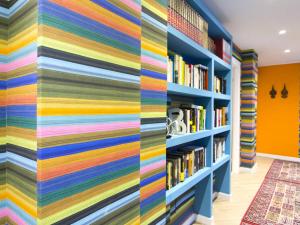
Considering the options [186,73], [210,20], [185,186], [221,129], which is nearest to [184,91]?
[186,73]

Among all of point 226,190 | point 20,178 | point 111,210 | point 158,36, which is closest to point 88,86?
point 20,178

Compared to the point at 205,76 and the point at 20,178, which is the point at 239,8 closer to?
the point at 205,76

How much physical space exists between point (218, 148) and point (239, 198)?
3.23ft

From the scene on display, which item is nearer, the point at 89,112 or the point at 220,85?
the point at 89,112

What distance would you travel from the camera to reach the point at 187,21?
186 centimetres

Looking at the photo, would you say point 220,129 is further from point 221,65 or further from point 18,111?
point 18,111

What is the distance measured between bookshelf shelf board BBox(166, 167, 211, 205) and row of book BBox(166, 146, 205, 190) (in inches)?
1.2

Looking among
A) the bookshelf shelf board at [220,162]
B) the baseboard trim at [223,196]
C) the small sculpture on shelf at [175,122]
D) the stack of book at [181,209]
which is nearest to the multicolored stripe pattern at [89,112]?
the small sculpture on shelf at [175,122]

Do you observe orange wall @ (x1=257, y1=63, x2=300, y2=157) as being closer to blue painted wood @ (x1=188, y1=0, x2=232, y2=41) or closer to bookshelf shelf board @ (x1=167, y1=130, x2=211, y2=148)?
blue painted wood @ (x1=188, y1=0, x2=232, y2=41)

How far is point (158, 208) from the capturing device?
1.39 meters

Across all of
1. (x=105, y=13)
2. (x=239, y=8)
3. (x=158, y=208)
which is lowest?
(x=158, y=208)

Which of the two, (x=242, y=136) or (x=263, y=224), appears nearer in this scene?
(x=263, y=224)

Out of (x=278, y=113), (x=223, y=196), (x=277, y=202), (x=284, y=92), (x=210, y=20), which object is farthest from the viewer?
(x=278, y=113)

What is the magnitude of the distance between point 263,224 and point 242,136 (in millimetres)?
2354
